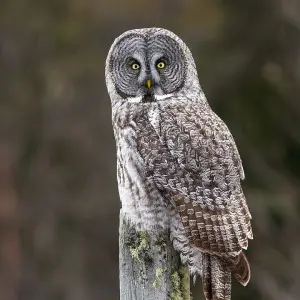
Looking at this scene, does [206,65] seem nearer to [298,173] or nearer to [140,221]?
[298,173]

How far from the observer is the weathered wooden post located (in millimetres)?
3916

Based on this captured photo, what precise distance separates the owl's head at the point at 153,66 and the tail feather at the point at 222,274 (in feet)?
3.59

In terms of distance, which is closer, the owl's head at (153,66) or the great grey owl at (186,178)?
the great grey owl at (186,178)

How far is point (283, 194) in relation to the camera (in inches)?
426

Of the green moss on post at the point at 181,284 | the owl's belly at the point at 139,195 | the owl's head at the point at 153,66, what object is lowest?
the green moss on post at the point at 181,284

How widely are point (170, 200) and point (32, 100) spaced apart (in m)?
8.53

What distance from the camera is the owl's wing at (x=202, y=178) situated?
4.35m

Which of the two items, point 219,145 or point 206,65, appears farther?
point 206,65

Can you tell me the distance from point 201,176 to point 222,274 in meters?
0.49

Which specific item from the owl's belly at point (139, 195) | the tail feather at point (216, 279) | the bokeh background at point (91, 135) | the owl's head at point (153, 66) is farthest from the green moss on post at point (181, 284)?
the bokeh background at point (91, 135)

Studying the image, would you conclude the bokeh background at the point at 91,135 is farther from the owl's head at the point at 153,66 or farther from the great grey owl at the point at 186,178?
the great grey owl at the point at 186,178

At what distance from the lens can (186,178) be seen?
14.8 ft

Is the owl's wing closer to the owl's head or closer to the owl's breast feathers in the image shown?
the owl's breast feathers

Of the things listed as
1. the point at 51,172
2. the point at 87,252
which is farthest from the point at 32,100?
the point at 87,252
